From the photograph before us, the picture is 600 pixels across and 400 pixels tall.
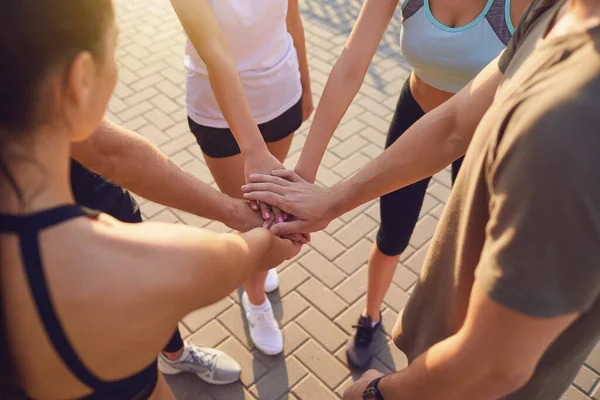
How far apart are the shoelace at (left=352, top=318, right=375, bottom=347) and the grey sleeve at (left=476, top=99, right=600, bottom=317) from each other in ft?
7.19

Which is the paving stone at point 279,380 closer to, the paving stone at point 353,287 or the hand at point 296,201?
the paving stone at point 353,287

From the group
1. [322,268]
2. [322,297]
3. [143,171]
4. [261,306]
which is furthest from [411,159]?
[322,268]

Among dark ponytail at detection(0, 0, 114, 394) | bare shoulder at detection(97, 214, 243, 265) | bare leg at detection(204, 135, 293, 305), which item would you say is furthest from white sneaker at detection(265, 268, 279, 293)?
dark ponytail at detection(0, 0, 114, 394)

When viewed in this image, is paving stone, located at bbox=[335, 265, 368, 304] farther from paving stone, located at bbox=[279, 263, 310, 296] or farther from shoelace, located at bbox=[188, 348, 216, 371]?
shoelace, located at bbox=[188, 348, 216, 371]

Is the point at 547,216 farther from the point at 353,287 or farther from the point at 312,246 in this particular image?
the point at 312,246

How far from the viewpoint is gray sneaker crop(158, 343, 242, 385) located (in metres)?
2.96

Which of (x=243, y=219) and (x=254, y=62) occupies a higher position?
A: (x=254, y=62)

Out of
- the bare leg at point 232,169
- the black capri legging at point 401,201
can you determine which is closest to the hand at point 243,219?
the bare leg at point 232,169

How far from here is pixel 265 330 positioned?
10.4 ft

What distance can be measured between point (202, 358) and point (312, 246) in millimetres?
1216

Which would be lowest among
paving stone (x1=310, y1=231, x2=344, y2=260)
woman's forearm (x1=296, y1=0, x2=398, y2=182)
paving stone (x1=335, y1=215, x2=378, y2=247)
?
paving stone (x1=310, y1=231, x2=344, y2=260)

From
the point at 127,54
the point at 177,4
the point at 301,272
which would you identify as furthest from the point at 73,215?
the point at 127,54

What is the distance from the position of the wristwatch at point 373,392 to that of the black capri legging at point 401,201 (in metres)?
1.17

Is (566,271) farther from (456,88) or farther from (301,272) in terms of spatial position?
(301,272)
